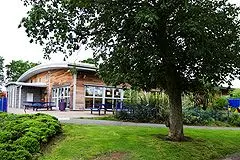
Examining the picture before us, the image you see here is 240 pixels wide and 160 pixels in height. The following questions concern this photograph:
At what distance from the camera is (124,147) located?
11391mm

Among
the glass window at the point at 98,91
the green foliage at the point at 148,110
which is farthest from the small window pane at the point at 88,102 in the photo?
the green foliage at the point at 148,110

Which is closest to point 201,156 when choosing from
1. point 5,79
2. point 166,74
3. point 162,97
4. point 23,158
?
point 166,74

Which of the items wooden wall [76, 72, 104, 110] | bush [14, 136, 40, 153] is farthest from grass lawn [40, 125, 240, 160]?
wooden wall [76, 72, 104, 110]

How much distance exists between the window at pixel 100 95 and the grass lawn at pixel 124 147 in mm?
17089

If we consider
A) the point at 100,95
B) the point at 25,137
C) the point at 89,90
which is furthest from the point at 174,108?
the point at 100,95

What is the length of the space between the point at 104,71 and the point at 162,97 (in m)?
8.96

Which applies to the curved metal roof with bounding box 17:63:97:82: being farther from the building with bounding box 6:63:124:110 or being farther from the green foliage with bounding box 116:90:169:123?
the green foliage with bounding box 116:90:169:123

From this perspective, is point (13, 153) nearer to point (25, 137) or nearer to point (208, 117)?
point (25, 137)

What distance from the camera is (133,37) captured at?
11.6 m

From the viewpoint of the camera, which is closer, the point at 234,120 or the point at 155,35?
the point at 155,35

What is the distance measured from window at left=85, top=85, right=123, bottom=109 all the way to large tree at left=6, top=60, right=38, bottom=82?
41695 millimetres

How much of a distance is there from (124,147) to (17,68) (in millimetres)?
64088

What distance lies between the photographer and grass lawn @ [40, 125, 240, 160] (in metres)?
10.5

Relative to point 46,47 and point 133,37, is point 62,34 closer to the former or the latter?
point 46,47
